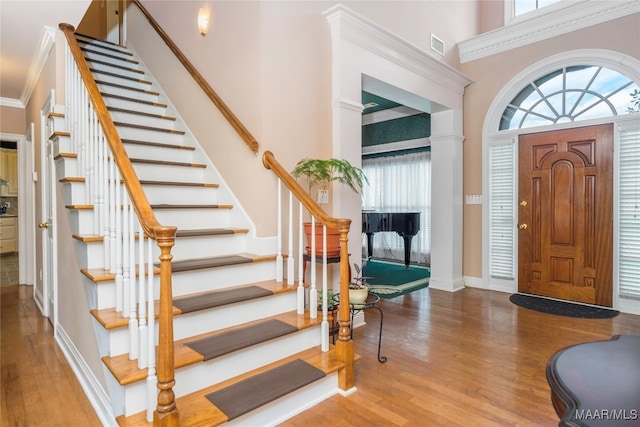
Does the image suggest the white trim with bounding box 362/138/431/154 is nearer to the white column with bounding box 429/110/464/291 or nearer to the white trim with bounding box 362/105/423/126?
the white trim with bounding box 362/105/423/126

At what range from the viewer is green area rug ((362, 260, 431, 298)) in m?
5.04

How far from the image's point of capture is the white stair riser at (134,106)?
3.88 metres

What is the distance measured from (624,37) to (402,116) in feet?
11.9

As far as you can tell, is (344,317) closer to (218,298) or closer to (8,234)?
(218,298)

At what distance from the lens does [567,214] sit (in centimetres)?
425

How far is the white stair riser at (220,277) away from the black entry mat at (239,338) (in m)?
0.41

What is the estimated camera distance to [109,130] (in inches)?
81.9

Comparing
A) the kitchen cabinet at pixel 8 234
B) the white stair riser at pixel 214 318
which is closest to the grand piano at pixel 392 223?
the white stair riser at pixel 214 318

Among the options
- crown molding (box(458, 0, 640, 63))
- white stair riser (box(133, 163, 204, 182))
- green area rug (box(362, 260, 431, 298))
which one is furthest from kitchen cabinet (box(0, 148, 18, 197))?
crown molding (box(458, 0, 640, 63))

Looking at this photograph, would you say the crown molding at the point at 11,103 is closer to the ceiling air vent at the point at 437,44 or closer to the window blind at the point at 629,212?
the ceiling air vent at the point at 437,44

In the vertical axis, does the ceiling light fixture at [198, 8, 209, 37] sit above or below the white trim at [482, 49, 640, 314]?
above

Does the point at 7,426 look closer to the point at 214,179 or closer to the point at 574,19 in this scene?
the point at 214,179

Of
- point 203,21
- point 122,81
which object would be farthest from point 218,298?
point 122,81

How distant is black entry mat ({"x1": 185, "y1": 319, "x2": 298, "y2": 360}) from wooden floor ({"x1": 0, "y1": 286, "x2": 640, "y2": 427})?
47cm
